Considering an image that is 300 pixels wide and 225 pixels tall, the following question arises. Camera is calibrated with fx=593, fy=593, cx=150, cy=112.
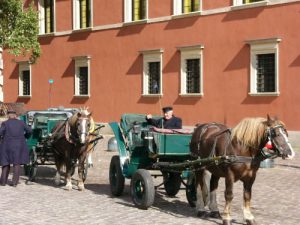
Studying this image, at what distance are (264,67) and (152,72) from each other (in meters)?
6.69

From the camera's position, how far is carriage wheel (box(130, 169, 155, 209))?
9.81m

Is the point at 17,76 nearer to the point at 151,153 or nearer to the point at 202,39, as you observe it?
the point at 202,39

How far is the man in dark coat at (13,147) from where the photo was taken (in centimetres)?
1300

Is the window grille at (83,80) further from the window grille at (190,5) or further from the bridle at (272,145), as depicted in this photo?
the bridle at (272,145)

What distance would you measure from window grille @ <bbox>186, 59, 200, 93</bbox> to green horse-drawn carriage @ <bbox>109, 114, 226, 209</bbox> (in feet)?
49.9

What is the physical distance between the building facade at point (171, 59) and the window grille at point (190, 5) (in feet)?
0.15

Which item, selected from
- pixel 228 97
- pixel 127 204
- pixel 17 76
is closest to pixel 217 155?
pixel 127 204

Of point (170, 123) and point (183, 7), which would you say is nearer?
point (170, 123)

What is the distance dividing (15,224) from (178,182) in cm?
369

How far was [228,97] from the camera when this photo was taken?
989 inches

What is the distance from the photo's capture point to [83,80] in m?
33.1

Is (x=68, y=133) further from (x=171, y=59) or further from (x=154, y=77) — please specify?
(x=154, y=77)

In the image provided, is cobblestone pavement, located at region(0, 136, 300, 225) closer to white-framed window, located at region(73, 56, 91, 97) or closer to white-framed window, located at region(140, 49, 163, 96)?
white-framed window, located at region(140, 49, 163, 96)

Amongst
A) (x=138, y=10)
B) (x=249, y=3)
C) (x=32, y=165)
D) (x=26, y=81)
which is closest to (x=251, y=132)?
(x=32, y=165)
